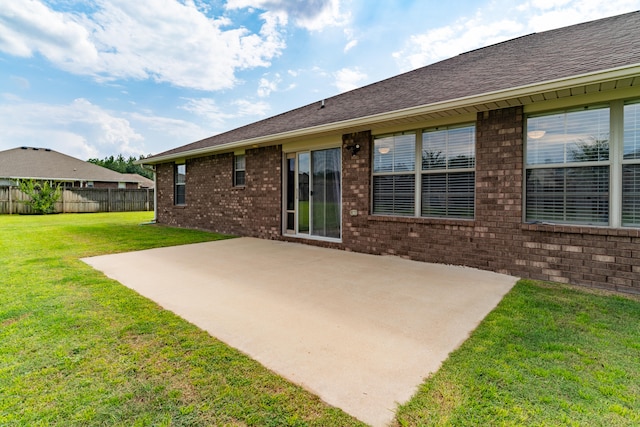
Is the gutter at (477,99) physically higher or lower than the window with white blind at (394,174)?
higher

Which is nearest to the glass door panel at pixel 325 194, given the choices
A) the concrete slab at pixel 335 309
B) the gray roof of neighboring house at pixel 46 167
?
the concrete slab at pixel 335 309

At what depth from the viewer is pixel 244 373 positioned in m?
2.18

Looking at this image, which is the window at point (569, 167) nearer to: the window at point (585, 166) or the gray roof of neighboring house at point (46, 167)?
the window at point (585, 166)

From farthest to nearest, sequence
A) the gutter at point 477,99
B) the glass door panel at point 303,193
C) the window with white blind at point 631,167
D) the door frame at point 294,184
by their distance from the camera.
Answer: the glass door panel at point 303,193, the door frame at point 294,184, the window with white blind at point 631,167, the gutter at point 477,99

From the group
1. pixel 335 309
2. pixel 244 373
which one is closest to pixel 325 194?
pixel 335 309

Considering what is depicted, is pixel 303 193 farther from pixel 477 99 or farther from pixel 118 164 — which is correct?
pixel 118 164

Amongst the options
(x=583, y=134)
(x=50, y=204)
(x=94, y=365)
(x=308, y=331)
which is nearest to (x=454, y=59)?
(x=583, y=134)

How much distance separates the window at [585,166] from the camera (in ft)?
13.4

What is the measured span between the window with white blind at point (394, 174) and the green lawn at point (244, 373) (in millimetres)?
2995

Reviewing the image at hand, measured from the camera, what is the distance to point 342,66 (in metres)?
13.1

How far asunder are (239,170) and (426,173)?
620 centimetres

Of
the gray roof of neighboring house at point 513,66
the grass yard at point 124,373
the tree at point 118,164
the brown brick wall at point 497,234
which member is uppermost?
the tree at point 118,164

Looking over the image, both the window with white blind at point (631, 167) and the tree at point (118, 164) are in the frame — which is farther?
the tree at point (118, 164)

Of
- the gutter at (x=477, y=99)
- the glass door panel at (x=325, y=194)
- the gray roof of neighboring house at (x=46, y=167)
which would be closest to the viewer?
the gutter at (x=477, y=99)
